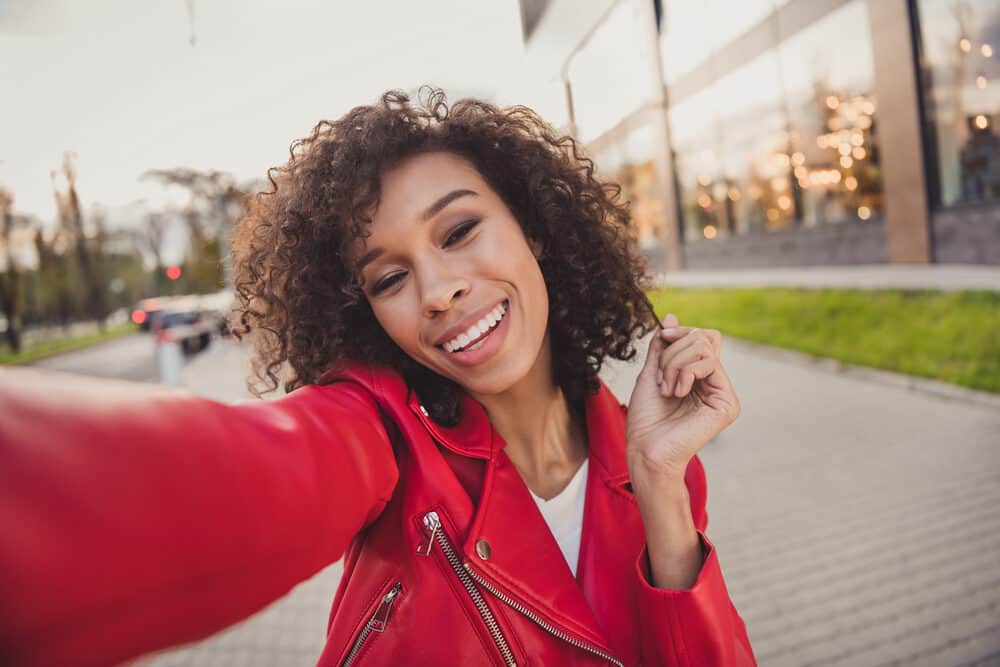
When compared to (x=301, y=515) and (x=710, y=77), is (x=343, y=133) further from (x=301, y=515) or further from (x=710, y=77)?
(x=710, y=77)

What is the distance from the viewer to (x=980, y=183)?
10031 mm

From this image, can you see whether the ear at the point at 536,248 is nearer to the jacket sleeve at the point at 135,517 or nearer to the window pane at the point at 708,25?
the jacket sleeve at the point at 135,517

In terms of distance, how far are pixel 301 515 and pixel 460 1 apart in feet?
4.43

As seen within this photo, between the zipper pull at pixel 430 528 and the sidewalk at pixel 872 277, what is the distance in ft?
24.5

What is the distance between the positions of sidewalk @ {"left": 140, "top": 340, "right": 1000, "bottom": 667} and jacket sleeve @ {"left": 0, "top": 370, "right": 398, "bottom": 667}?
156 centimetres

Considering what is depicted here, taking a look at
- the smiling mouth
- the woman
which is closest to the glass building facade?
the woman

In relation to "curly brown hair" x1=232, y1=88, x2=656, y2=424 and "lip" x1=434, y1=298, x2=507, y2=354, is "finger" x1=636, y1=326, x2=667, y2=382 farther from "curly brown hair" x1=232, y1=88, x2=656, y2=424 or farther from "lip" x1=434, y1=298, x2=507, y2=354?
"lip" x1=434, y1=298, x2=507, y2=354

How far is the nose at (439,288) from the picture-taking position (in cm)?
138

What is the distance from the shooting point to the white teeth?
1.41 meters

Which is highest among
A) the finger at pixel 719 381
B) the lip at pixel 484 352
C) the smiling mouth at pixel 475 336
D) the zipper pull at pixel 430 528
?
the smiling mouth at pixel 475 336

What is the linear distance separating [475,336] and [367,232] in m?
0.33

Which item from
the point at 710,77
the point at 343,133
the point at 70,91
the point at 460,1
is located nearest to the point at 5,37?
the point at 70,91

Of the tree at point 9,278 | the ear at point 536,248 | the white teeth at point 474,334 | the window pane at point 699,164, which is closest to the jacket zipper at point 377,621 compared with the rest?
the white teeth at point 474,334

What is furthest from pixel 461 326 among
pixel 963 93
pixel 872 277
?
pixel 963 93
